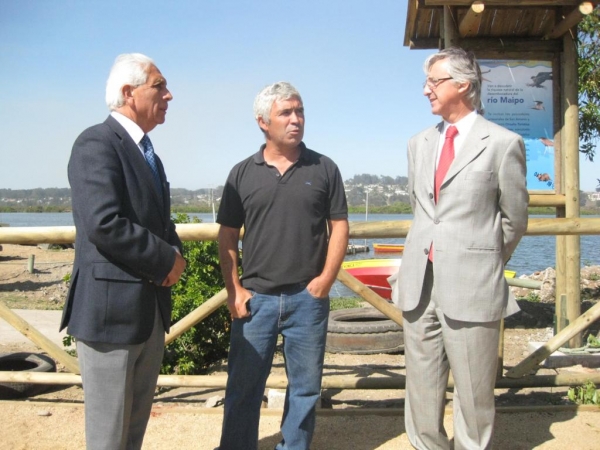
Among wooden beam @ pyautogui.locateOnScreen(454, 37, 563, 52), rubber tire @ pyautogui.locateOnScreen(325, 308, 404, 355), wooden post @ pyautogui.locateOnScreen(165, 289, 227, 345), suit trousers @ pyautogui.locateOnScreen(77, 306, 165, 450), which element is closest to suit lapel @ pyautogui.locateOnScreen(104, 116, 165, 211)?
suit trousers @ pyautogui.locateOnScreen(77, 306, 165, 450)

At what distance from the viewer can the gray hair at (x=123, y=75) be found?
2.45 metres

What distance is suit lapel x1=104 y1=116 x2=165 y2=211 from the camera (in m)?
2.40

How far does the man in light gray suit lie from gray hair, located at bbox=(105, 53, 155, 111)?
4.31 feet

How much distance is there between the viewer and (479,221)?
112 inches

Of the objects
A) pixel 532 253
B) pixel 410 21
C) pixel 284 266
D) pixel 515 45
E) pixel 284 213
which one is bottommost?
pixel 532 253

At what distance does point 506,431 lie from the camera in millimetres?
3705

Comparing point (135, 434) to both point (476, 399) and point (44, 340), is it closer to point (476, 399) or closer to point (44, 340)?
point (476, 399)

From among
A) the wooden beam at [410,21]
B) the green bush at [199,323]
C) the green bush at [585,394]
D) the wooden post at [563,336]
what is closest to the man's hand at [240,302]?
the wooden post at [563,336]

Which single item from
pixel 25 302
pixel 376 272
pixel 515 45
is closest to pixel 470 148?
pixel 515 45

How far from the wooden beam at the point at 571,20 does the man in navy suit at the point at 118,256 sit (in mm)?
3764

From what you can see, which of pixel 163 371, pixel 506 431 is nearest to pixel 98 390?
pixel 506 431

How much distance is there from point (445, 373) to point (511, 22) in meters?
3.44

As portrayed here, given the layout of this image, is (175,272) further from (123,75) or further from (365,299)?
(365,299)

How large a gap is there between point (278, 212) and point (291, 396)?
0.94m
